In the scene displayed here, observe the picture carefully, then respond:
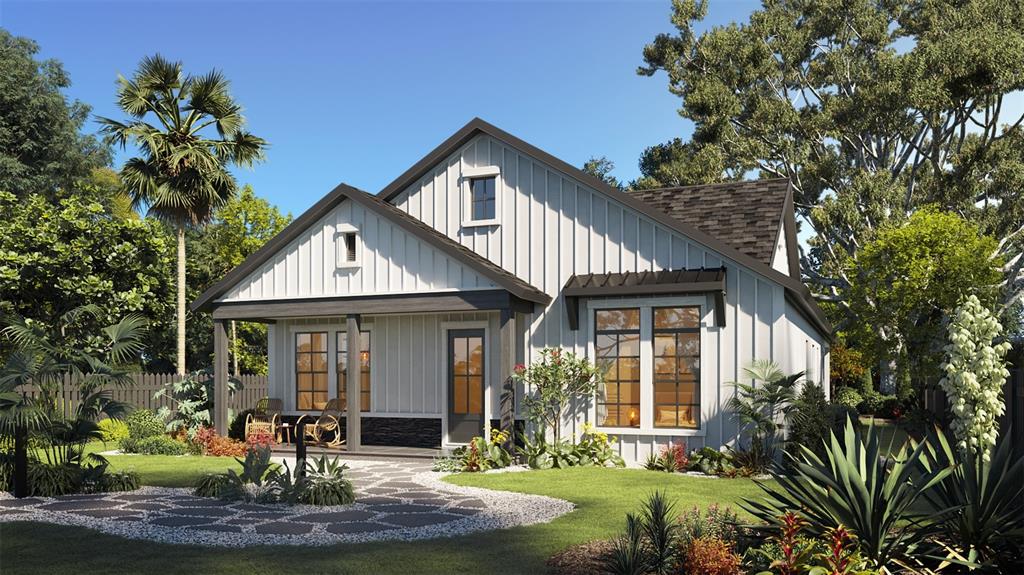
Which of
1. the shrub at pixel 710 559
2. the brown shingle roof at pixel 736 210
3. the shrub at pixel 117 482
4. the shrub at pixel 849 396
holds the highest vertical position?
the brown shingle roof at pixel 736 210

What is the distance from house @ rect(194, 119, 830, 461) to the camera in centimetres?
1370

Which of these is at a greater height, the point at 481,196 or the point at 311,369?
the point at 481,196

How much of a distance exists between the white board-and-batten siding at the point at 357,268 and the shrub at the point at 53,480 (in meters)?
5.82

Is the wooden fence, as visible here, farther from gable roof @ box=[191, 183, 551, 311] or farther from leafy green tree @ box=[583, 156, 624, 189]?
leafy green tree @ box=[583, 156, 624, 189]

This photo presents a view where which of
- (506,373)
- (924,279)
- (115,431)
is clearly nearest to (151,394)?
(115,431)

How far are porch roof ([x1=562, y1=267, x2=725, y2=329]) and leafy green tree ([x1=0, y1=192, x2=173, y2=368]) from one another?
50.2ft

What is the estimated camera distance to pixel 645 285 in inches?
541

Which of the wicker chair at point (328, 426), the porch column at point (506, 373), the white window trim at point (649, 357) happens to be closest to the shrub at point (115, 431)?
the wicker chair at point (328, 426)

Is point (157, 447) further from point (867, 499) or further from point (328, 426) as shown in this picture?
point (867, 499)

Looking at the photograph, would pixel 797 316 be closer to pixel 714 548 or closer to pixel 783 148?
pixel 714 548

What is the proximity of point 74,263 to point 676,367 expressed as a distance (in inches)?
733

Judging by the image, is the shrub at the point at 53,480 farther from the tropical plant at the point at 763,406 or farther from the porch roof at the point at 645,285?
the tropical plant at the point at 763,406

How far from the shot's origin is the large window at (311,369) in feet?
56.6

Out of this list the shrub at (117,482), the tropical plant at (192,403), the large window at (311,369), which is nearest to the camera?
the shrub at (117,482)
